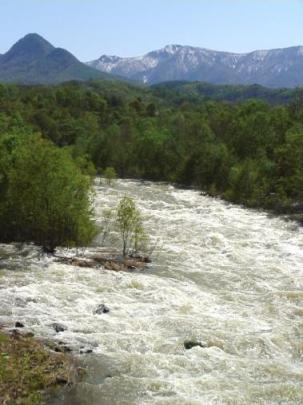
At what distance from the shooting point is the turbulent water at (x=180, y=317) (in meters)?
18.3

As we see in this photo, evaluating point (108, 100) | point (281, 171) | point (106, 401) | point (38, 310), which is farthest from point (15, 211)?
point (108, 100)

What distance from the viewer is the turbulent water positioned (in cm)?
1830

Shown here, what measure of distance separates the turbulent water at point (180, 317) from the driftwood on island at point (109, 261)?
928mm

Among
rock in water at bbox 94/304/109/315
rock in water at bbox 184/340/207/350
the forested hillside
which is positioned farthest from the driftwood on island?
the forested hillside

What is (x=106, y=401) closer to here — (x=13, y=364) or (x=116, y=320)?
(x=13, y=364)

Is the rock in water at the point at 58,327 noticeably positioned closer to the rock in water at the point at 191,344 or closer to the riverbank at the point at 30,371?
the riverbank at the point at 30,371

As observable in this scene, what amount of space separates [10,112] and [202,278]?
306ft

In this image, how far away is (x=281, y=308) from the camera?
26.5m

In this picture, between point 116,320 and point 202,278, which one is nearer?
point 116,320

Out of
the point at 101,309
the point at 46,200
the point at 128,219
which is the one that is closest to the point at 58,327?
the point at 101,309

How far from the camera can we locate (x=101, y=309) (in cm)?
2442

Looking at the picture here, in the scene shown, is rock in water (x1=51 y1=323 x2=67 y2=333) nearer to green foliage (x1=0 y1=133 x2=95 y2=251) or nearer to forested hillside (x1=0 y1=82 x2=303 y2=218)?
green foliage (x1=0 y1=133 x2=95 y2=251)

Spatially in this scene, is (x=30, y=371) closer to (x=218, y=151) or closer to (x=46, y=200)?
(x=46, y=200)

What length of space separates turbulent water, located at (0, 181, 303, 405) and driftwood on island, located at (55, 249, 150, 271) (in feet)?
3.05
